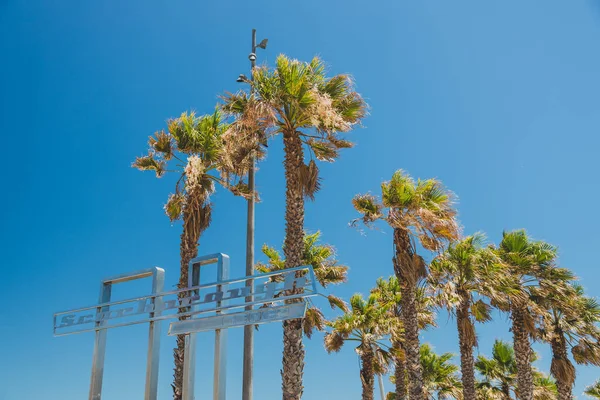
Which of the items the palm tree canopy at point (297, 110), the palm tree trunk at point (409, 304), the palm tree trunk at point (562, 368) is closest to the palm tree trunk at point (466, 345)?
the palm tree trunk at point (409, 304)

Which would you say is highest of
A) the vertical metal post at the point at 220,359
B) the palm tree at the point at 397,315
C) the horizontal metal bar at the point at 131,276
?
the palm tree at the point at 397,315

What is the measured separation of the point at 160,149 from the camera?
54.7ft

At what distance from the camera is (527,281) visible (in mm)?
20969

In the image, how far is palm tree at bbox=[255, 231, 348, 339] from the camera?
61.6ft

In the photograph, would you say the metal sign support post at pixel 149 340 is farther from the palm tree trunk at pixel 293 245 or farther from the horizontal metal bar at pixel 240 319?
the palm tree trunk at pixel 293 245

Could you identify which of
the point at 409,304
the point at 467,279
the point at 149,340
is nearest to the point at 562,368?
the point at 467,279

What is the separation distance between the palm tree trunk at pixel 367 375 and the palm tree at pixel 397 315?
2.91 feet

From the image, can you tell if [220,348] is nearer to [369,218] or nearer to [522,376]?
[369,218]

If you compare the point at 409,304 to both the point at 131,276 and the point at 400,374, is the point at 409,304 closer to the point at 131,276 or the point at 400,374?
the point at 400,374

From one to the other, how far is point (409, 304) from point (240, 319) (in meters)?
10.1

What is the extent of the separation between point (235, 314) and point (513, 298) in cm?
1481

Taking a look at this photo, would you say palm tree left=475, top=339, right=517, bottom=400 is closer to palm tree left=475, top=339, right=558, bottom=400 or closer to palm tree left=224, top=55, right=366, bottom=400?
palm tree left=475, top=339, right=558, bottom=400

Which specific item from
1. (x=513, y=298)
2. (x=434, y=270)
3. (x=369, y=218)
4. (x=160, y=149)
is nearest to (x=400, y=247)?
(x=369, y=218)

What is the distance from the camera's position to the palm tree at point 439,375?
78.7ft
